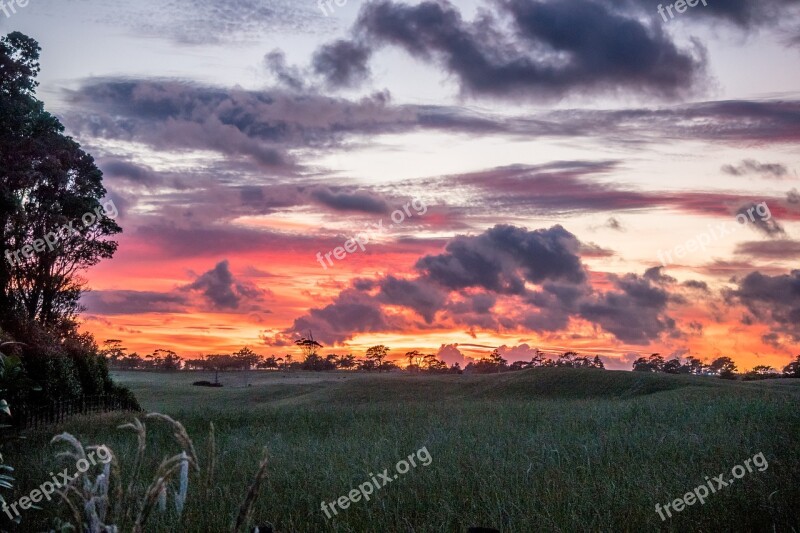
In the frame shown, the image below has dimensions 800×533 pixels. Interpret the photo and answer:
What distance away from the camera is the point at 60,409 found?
22.1 m

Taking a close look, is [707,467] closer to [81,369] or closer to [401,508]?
[401,508]

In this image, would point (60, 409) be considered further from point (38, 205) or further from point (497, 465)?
point (497, 465)

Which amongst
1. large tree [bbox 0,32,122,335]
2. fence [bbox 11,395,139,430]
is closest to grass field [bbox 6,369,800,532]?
fence [bbox 11,395,139,430]

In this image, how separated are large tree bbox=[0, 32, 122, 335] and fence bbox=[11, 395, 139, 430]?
2598mm

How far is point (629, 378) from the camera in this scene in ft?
104

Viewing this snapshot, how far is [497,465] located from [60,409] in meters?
17.4

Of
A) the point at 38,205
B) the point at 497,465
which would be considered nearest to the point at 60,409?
the point at 38,205

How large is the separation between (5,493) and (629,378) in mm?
26952

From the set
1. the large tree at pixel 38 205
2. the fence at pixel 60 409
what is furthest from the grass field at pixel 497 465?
the large tree at pixel 38 205

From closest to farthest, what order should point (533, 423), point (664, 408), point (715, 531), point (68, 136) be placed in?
point (715, 531), point (533, 423), point (664, 408), point (68, 136)

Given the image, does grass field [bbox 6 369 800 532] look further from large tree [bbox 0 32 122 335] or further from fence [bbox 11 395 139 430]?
large tree [bbox 0 32 122 335]

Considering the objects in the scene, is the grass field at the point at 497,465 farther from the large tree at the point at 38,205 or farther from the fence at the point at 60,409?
the large tree at the point at 38,205

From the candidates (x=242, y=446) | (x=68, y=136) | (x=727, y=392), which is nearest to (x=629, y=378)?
(x=727, y=392)

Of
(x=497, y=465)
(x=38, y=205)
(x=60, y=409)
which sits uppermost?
(x=38, y=205)
